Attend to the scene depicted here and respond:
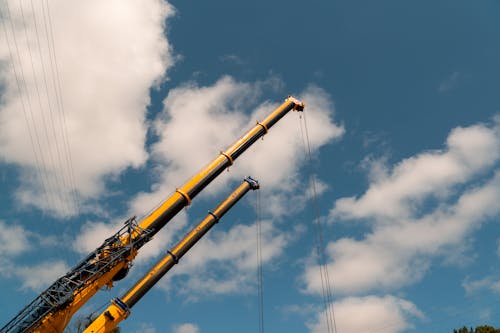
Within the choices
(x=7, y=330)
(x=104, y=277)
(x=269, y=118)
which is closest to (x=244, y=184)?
(x=269, y=118)

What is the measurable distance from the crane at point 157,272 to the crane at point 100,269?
133 cm

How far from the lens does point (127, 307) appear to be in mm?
20062

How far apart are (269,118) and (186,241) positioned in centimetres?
1246

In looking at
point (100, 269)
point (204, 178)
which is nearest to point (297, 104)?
point (204, 178)

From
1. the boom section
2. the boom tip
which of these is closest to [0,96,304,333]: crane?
the boom section

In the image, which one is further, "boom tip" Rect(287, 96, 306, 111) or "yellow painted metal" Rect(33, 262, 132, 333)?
"boom tip" Rect(287, 96, 306, 111)

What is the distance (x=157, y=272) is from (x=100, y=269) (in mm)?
3386

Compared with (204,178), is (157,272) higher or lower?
lower

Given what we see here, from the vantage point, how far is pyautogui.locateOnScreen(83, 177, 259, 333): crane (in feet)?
63.8

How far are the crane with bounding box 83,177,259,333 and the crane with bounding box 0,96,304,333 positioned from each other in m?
1.33

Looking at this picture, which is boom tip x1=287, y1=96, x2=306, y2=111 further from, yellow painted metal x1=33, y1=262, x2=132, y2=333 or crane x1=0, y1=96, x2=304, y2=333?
yellow painted metal x1=33, y1=262, x2=132, y2=333

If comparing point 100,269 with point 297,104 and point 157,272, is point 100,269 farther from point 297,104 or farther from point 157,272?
point 297,104

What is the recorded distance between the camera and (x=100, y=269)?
64.9 feet

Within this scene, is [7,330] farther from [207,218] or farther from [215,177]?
[215,177]
